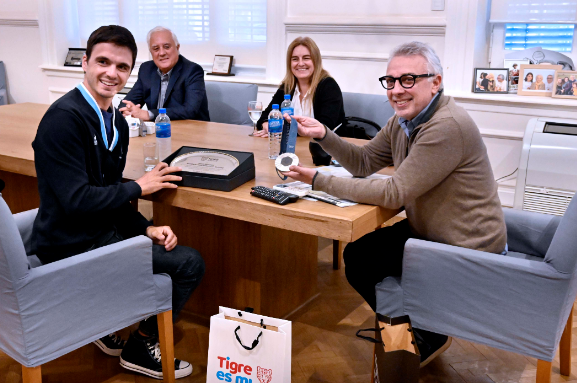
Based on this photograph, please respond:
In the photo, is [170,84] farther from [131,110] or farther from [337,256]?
[337,256]

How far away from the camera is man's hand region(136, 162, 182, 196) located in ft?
6.77

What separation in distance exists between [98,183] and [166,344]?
2.08 feet

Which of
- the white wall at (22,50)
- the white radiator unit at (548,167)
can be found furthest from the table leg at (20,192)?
the white wall at (22,50)

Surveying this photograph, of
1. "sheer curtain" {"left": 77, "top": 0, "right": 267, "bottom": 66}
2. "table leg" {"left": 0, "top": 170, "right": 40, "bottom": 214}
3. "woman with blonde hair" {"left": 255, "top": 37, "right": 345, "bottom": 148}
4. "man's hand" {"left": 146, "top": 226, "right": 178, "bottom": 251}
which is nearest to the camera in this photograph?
"man's hand" {"left": 146, "top": 226, "right": 178, "bottom": 251}

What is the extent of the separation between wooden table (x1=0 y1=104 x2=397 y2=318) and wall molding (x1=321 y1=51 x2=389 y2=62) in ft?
5.63

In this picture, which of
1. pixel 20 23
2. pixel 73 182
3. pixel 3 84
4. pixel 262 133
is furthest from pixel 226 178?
pixel 3 84

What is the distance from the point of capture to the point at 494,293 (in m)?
A: 1.80

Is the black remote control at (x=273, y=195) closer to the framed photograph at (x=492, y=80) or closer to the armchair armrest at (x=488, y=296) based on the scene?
the armchair armrest at (x=488, y=296)

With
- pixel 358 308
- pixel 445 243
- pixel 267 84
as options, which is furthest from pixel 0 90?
pixel 445 243

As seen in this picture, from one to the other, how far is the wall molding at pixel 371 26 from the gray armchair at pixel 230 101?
1.06 m

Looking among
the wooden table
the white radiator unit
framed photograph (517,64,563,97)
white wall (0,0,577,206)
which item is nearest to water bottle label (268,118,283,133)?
the wooden table

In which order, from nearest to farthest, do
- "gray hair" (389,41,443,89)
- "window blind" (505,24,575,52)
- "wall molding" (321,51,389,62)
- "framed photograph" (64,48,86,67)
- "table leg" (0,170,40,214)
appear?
"gray hair" (389,41,443,89) < "table leg" (0,170,40,214) < "window blind" (505,24,575,52) < "wall molding" (321,51,389,62) < "framed photograph" (64,48,86,67)

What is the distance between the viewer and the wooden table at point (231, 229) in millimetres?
2061

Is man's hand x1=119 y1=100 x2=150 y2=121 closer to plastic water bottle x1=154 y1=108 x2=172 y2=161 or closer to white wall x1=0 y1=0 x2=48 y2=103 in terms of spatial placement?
plastic water bottle x1=154 y1=108 x2=172 y2=161
